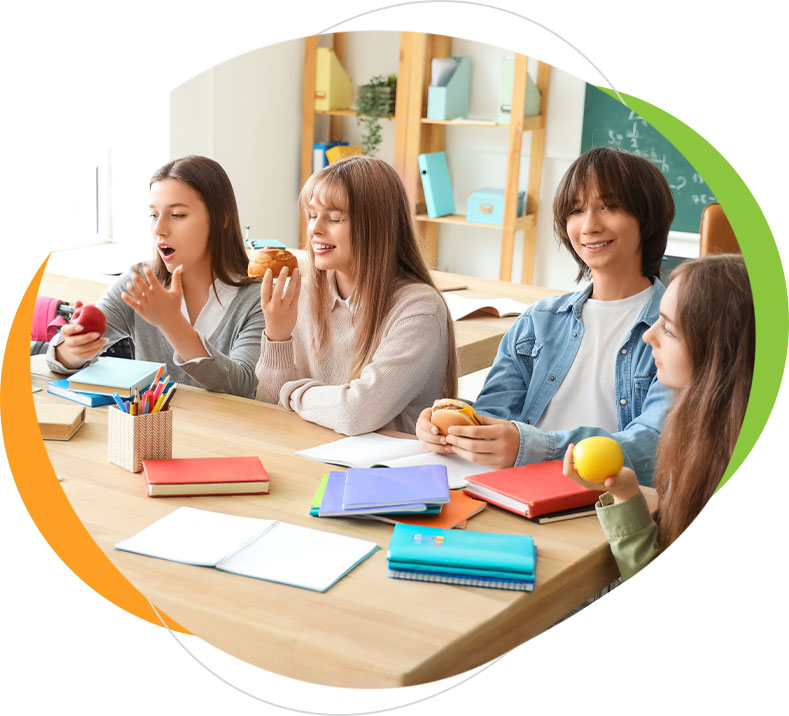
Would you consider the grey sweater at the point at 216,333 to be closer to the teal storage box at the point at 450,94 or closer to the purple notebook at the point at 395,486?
the purple notebook at the point at 395,486

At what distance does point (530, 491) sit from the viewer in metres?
1.30

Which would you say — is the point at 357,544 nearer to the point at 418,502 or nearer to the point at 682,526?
the point at 418,502

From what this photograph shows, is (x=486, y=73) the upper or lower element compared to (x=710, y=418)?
upper

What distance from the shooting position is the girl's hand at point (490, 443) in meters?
1.43

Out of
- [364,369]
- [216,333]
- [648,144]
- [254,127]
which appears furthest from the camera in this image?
[254,127]

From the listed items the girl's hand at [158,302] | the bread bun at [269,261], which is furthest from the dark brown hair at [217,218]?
the girl's hand at [158,302]

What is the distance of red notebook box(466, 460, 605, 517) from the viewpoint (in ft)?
4.17

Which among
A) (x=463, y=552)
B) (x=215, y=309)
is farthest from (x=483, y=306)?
(x=463, y=552)

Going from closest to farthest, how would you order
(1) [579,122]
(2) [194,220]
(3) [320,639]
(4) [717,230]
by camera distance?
(3) [320,639] → (2) [194,220] → (4) [717,230] → (1) [579,122]

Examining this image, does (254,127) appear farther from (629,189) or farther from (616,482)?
(616,482)

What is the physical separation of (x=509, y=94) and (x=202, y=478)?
3.30 m

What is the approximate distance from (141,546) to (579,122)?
11.9ft

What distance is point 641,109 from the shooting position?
1.31 metres

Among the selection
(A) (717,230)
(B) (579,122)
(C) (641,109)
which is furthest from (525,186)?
(C) (641,109)
